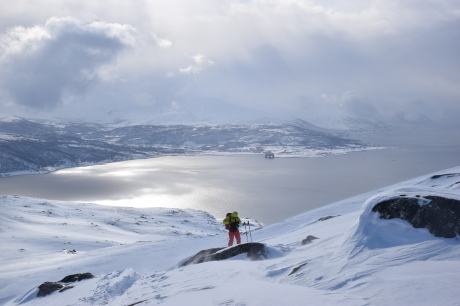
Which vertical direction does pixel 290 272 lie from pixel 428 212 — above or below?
below

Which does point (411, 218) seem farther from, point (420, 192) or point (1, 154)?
point (1, 154)

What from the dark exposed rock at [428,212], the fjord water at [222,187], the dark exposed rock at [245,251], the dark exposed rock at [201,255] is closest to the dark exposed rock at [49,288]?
the dark exposed rock at [201,255]

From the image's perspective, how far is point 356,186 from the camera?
90.0 metres

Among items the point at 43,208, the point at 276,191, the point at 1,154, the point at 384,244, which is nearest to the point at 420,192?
the point at 384,244

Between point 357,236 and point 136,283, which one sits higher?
point 357,236

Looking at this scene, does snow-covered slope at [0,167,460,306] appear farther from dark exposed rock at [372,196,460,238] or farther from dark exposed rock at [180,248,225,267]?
dark exposed rock at [180,248,225,267]

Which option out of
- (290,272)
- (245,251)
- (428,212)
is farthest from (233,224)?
(428,212)

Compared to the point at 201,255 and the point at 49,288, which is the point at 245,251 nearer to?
the point at 201,255

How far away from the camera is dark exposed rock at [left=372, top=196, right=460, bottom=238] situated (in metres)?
9.27

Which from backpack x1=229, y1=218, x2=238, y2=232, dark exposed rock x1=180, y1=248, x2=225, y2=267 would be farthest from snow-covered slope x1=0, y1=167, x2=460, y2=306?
backpack x1=229, y1=218, x2=238, y2=232

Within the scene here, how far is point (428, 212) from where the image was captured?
9789 mm

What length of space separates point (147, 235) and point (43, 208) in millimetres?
22955

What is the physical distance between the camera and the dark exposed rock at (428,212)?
30.4 ft

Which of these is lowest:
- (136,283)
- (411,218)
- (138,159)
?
(136,283)
